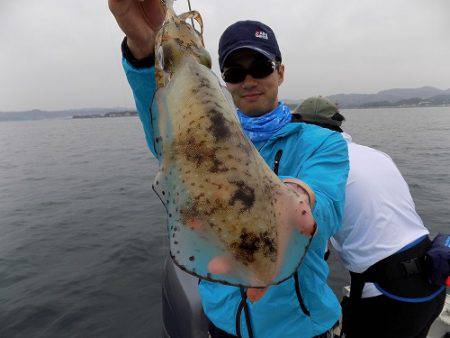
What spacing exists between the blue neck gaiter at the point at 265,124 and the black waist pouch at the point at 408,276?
7.29 ft

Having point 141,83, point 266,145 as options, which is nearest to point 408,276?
point 266,145

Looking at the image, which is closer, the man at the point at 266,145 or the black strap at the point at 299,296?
the man at the point at 266,145

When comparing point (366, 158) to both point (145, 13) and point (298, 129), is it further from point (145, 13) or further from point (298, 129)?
point (145, 13)

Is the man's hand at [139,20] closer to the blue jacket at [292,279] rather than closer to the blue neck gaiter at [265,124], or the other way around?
the blue jacket at [292,279]

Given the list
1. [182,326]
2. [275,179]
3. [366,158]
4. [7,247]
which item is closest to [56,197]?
[7,247]

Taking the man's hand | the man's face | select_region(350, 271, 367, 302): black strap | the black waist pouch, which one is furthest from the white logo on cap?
select_region(350, 271, 367, 302): black strap

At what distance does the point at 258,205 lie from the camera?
3.98 feet

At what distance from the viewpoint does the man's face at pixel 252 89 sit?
8.00 ft

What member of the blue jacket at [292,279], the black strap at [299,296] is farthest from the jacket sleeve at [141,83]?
the black strap at [299,296]

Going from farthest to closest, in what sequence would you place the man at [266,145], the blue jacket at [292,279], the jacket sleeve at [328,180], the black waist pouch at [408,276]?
the black waist pouch at [408,276]
the blue jacket at [292,279]
the man at [266,145]
the jacket sleeve at [328,180]

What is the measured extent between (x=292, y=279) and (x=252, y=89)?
1490 mm

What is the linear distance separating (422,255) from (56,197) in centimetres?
1894

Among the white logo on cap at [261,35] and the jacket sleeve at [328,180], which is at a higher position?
the white logo on cap at [261,35]

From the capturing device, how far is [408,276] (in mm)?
3562
